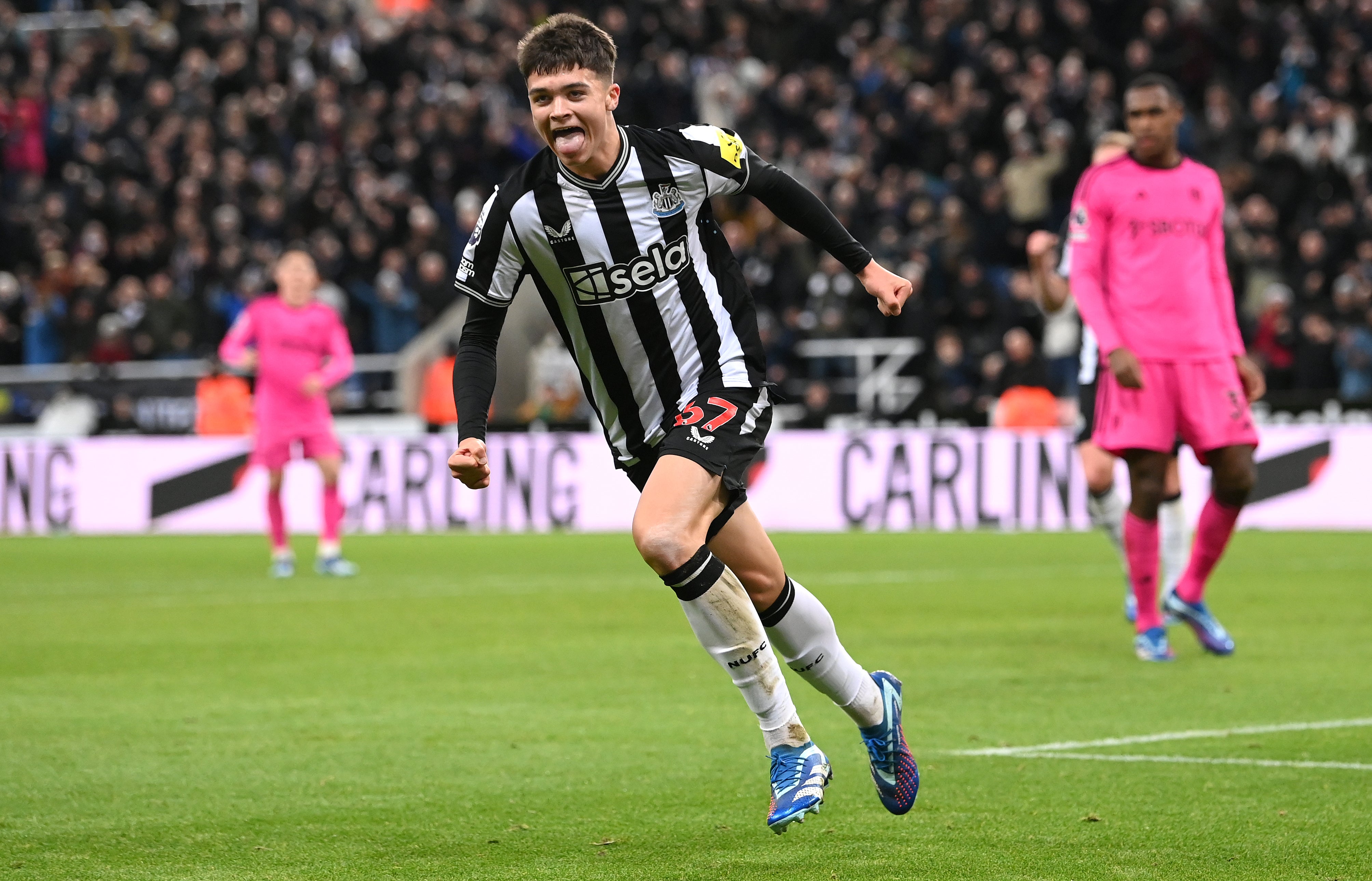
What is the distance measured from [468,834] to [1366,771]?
263cm

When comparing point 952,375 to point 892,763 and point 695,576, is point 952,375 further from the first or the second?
point 695,576

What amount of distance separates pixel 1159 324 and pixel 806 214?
369 cm

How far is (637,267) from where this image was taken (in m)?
5.31

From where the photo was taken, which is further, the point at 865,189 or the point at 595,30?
the point at 865,189

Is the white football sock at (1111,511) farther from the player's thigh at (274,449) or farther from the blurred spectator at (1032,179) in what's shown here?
the blurred spectator at (1032,179)

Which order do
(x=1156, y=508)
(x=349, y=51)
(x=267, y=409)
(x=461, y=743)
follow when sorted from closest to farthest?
(x=461, y=743)
(x=1156, y=508)
(x=267, y=409)
(x=349, y=51)

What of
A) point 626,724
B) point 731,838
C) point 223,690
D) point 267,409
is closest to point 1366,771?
point 731,838

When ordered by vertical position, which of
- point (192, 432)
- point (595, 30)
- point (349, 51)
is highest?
point (349, 51)

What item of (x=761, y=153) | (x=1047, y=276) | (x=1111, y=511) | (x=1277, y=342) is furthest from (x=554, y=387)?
(x=1047, y=276)

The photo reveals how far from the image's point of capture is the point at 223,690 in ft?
26.8

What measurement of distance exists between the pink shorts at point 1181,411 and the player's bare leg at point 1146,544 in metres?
0.09

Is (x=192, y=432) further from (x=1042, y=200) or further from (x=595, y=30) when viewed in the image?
(x=595, y=30)

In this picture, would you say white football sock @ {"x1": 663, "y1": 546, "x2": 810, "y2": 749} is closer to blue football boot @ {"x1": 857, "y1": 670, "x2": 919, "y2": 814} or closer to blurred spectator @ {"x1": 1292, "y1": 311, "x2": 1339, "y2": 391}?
blue football boot @ {"x1": 857, "y1": 670, "x2": 919, "y2": 814}

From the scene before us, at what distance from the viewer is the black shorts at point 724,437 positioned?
516cm
